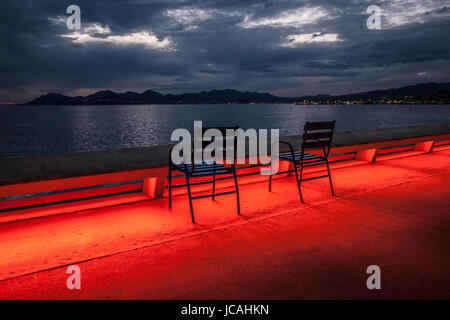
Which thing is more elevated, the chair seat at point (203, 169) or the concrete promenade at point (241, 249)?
the chair seat at point (203, 169)

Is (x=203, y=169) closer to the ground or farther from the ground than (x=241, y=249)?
farther from the ground

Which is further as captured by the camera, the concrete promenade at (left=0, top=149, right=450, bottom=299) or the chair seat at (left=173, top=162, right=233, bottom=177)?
the chair seat at (left=173, top=162, right=233, bottom=177)

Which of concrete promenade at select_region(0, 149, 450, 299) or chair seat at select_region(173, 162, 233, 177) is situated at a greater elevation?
chair seat at select_region(173, 162, 233, 177)

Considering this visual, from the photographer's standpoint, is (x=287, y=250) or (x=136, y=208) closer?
(x=287, y=250)

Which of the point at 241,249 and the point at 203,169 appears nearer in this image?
the point at 241,249

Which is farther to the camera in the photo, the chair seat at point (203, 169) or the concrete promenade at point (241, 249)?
the chair seat at point (203, 169)

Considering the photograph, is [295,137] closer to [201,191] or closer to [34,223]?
[201,191]

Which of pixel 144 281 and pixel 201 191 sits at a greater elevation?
pixel 201 191

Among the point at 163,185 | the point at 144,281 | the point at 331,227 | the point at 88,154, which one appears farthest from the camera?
the point at 163,185

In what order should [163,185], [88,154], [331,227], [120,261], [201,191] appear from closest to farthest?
[120,261] → [331,227] → [88,154] → [163,185] → [201,191]

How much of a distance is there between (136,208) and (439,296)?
2.91 metres
